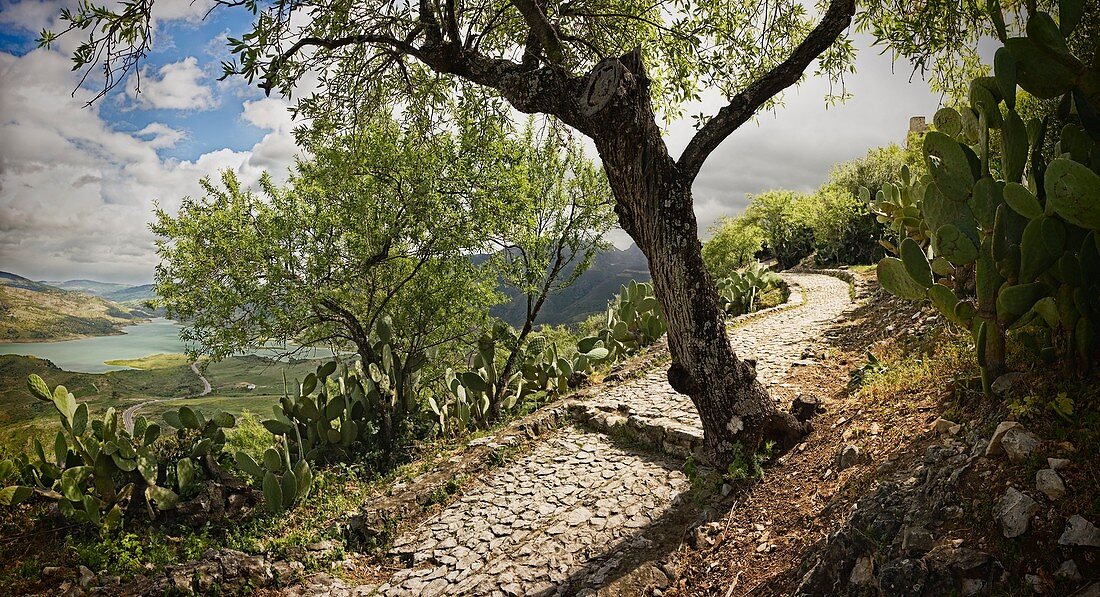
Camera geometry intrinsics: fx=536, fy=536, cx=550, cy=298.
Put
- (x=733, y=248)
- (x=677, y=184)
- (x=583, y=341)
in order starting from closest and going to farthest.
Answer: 1. (x=677, y=184)
2. (x=583, y=341)
3. (x=733, y=248)

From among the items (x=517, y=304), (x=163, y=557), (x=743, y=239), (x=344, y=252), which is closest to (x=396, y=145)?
(x=344, y=252)

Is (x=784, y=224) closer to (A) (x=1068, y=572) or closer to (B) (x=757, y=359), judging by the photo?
(B) (x=757, y=359)

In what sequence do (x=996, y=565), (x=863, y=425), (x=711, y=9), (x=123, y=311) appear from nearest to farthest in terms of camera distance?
(x=996, y=565) → (x=863, y=425) → (x=711, y=9) → (x=123, y=311)

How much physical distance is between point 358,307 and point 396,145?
2.25 m

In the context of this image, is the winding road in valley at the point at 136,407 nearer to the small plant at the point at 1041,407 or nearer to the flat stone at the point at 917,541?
the flat stone at the point at 917,541

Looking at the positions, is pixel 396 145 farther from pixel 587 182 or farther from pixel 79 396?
pixel 79 396

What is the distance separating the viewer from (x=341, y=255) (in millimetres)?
6539

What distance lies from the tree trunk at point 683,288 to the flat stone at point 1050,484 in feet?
6.38

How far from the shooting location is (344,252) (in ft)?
21.6

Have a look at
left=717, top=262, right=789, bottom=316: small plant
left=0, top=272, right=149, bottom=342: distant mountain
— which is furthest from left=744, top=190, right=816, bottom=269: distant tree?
left=0, top=272, right=149, bottom=342: distant mountain

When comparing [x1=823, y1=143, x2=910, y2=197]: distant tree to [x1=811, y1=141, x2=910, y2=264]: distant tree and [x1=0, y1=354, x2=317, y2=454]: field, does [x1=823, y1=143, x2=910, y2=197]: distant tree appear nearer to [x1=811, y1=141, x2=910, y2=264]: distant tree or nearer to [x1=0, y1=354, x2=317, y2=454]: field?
[x1=811, y1=141, x2=910, y2=264]: distant tree

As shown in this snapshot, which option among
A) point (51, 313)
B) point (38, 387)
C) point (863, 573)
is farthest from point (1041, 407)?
point (51, 313)

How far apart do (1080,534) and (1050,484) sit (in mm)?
250

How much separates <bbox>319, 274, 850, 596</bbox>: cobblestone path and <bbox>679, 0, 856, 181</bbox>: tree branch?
98.9 inches
